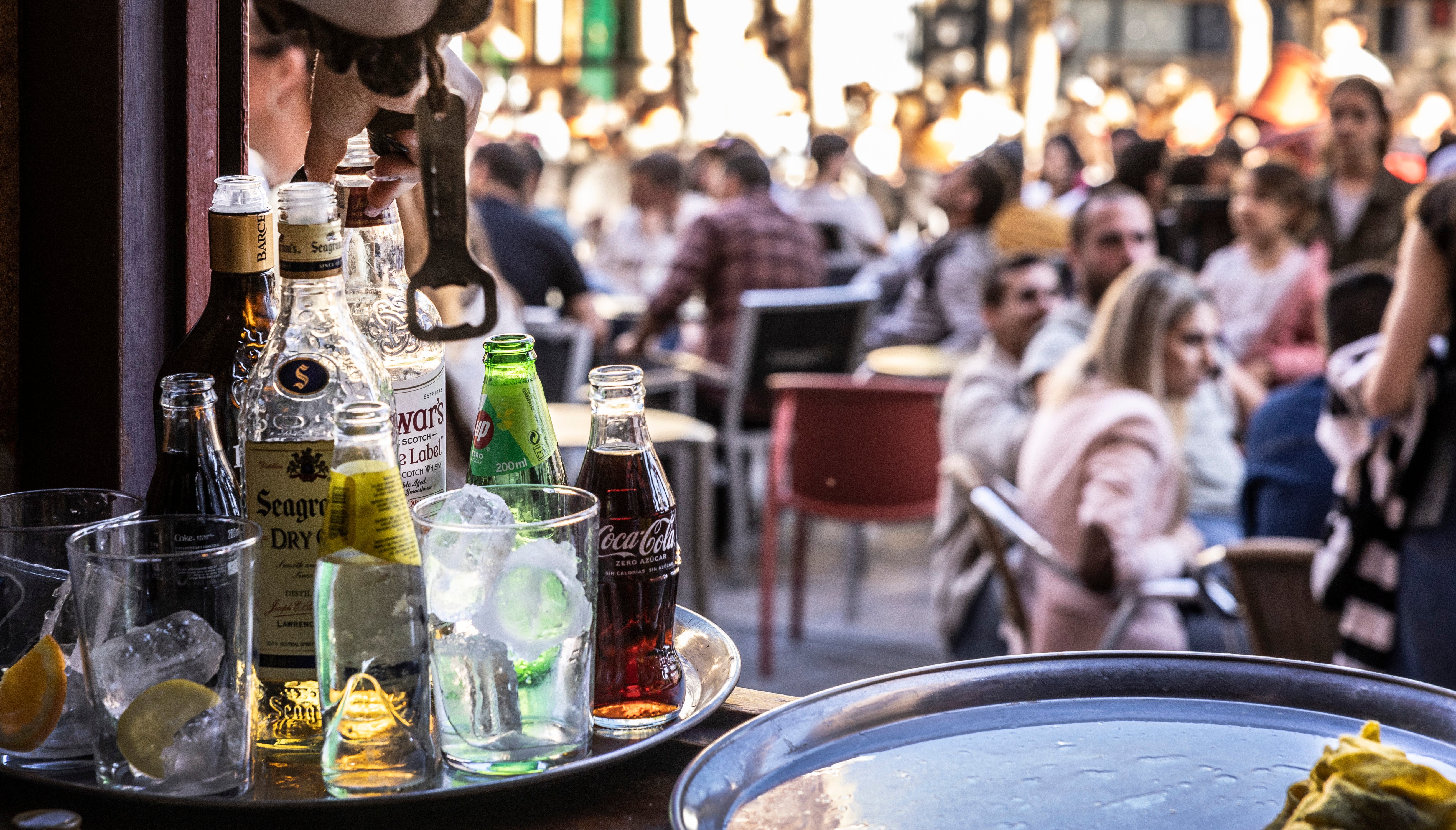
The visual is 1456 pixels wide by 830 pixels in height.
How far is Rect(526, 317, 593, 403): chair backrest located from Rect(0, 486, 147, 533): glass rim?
10.4 ft

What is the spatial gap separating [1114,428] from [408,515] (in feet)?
6.65

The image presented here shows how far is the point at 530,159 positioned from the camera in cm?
625

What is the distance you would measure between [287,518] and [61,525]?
156mm

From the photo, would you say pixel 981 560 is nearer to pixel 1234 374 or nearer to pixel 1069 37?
pixel 1234 374

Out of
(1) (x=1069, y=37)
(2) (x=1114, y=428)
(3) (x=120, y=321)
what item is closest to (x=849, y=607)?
(2) (x=1114, y=428)

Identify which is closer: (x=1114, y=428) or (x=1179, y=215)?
(x=1114, y=428)

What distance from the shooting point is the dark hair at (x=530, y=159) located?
5652mm

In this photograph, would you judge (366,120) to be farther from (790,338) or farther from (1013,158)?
(1013,158)

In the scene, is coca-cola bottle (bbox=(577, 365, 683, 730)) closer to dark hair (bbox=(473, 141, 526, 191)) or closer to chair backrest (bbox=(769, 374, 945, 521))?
chair backrest (bbox=(769, 374, 945, 521))

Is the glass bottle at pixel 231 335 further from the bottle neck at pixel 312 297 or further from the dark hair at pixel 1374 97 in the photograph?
the dark hair at pixel 1374 97

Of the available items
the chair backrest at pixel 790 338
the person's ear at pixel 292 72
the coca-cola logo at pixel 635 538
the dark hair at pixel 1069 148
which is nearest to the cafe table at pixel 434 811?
the coca-cola logo at pixel 635 538

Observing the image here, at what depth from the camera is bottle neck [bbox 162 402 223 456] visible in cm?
67

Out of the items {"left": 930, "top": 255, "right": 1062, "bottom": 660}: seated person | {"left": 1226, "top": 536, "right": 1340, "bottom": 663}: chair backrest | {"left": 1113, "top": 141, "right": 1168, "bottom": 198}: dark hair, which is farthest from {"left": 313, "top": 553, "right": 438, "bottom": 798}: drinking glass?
{"left": 1113, "top": 141, "right": 1168, "bottom": 198}: dark hair

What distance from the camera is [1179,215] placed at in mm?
5906
